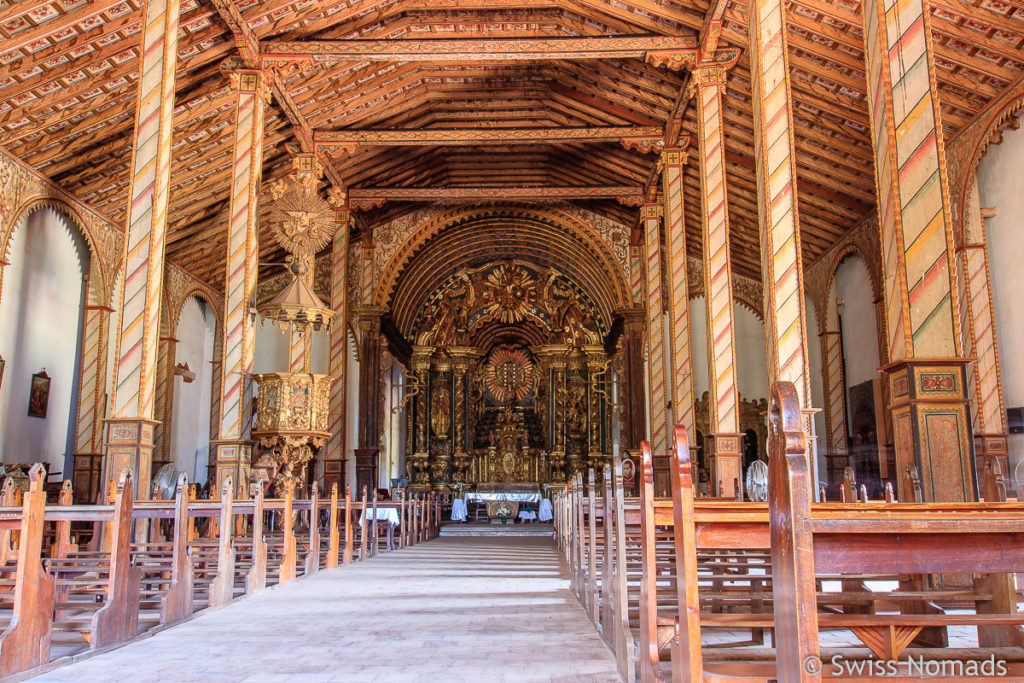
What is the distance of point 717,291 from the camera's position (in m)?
10.8

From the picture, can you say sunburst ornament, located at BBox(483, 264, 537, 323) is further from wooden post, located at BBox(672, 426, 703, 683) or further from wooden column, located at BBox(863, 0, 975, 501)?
wooden post, located at BBox(672, 426, 703, 683)

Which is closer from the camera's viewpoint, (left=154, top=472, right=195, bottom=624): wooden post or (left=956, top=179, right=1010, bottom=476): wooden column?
(left=154, top=472, right=195, bottom=624): wooden post

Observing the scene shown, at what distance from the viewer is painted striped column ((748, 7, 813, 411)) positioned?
7680 millimetres

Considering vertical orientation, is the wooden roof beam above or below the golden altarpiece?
above

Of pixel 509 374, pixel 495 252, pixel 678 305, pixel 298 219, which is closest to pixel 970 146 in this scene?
pixel 678 305

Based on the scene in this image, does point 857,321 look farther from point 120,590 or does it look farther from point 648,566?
point 648,566

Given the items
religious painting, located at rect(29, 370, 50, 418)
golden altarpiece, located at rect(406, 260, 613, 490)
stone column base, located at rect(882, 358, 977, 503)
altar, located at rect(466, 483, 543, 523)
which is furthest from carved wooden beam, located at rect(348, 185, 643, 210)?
stone column base, located at rect(882, 358, 977, 503)

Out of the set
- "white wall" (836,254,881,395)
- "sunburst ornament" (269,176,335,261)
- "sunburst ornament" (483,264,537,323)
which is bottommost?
"white wall" (836,254,881,395)

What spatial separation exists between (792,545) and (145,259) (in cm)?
814

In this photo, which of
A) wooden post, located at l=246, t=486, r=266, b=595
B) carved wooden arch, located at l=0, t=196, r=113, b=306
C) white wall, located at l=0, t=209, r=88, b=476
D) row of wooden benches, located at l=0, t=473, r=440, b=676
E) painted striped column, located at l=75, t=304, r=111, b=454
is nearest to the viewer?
row of wooden benches, located at l=0, t=473, r=440, b=676

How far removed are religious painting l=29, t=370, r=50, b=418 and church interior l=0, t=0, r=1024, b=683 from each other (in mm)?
100

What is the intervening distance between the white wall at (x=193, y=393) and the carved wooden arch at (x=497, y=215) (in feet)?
13.1

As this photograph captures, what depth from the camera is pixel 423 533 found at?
16344 millimetres

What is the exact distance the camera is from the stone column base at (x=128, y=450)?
8266 mm
